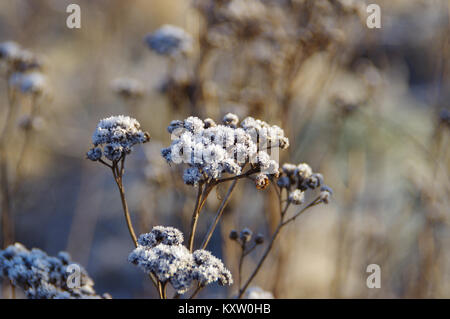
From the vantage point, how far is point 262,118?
485 centimetres

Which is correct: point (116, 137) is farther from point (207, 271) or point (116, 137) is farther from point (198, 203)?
point (207, 271)

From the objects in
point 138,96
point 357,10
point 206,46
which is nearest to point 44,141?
point 138,96

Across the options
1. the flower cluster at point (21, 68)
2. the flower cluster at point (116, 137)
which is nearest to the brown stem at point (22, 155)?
the flower cluster at point (21, 68)

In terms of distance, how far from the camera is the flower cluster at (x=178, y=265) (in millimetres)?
1878

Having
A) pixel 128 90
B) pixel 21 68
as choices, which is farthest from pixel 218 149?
pixel 128 90

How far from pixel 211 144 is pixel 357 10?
10.1 feet

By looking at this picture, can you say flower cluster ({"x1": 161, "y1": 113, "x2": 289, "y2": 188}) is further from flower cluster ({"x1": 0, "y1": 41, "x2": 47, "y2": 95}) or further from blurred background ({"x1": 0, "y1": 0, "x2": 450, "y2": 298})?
flower cluster ({"x1": 0, "y1": 41, "x2": 47, "y2": 95})

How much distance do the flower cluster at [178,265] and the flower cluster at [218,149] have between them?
34 centimetres

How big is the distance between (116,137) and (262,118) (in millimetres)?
2910

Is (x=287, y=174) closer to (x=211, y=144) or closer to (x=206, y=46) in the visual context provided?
(x=211, y=144)

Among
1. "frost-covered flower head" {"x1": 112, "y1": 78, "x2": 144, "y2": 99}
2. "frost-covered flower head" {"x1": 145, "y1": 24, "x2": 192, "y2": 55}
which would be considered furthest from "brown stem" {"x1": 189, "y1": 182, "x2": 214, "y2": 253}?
"frost-covered flower head" {"x1": 112, "y1": 78, "x2": 144, "y2": 99}

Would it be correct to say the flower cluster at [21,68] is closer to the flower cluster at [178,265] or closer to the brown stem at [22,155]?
the brown stem at [22,155]

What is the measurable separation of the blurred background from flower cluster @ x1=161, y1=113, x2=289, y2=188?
22 centimetres

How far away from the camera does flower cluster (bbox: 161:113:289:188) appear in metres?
1.97
